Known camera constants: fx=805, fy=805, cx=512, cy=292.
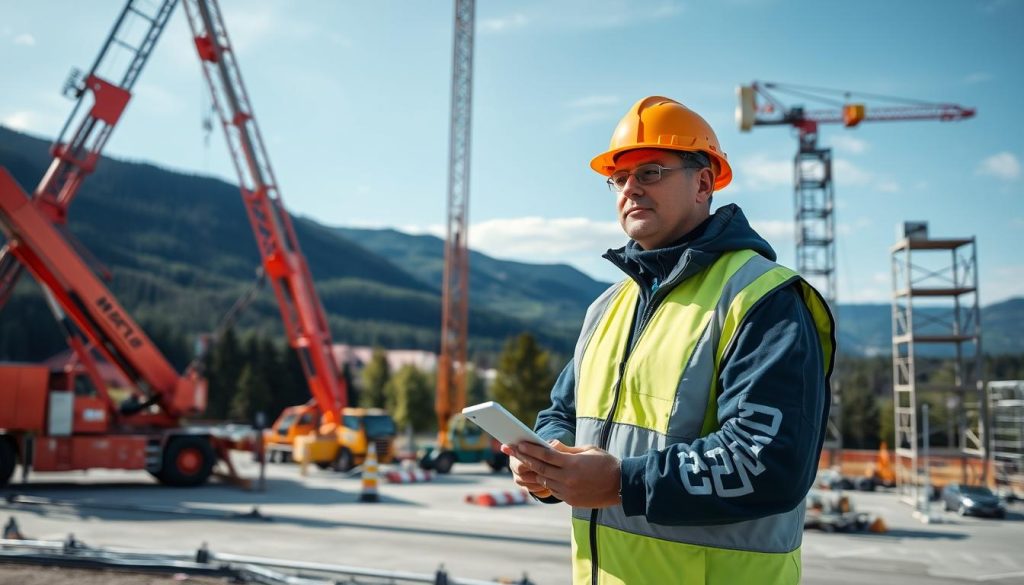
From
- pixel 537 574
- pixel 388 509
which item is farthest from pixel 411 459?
pixel 537 574

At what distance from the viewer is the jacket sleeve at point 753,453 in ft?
5.91

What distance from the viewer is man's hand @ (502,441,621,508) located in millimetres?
1885

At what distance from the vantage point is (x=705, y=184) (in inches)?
91.9

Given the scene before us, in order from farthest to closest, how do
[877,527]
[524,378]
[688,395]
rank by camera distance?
[524,378] → [877,527] → [688,395]

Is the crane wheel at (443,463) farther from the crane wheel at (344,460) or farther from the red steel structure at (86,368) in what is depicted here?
the red steel structure at (86,368)

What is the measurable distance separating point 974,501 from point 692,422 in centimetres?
2059

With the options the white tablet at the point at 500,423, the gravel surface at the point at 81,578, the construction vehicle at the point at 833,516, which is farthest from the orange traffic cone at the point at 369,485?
the white tablet at the point at 500,423

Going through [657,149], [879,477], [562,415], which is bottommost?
[879,477]

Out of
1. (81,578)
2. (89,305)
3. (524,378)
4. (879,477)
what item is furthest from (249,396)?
(81,578)

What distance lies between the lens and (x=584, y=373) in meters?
2.46

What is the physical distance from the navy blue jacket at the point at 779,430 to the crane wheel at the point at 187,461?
745 inches

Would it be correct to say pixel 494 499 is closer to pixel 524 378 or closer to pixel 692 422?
pixel 692 422

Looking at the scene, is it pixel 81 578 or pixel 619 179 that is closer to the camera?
pixel 619 179

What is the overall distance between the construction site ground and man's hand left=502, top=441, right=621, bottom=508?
21.2 feet
